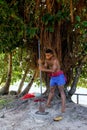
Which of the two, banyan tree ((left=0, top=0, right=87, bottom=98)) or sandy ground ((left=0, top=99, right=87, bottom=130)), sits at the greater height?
banyan tree ((left=0, top=0, right=87, bottom=98))

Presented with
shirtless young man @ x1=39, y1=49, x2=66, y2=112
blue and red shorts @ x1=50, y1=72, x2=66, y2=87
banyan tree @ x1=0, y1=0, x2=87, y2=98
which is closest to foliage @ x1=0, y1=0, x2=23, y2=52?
banyan tree @ x1=0, y1=0, x2=87, y2=98

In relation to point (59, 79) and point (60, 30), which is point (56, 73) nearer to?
point (59, 79)

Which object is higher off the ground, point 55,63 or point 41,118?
point 55,63

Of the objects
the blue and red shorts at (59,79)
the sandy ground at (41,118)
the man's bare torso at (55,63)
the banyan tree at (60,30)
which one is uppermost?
the banyan tree at (60,30)

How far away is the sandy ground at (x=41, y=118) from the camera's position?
5.01m

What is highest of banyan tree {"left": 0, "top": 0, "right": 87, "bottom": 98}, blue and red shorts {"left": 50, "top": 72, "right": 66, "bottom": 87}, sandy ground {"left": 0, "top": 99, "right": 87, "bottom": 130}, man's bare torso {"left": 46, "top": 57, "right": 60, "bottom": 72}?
banyan tree {"left": 0, "top": 0, "right": 87, "bottom": 98}

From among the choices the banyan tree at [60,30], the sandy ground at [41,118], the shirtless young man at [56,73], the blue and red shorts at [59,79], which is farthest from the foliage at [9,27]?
the sandy ground at [41,118]

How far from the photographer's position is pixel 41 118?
17.3 feet

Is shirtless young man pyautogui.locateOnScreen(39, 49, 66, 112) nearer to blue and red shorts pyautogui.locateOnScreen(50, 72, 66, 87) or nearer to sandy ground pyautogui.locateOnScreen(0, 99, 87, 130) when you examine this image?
blue and red shorts pyautogui.locateOnScreen(50, 72, 66, 87)

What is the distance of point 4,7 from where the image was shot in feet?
18.2

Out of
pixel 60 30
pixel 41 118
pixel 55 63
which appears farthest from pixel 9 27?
pixel 41 118

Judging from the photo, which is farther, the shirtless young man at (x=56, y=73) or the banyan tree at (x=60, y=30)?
the banyan tree at (x=60, y=30)

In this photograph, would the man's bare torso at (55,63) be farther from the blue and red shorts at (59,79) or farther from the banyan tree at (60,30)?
the banyan tree at (60,30)

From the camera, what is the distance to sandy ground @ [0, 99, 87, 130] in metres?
5.01
